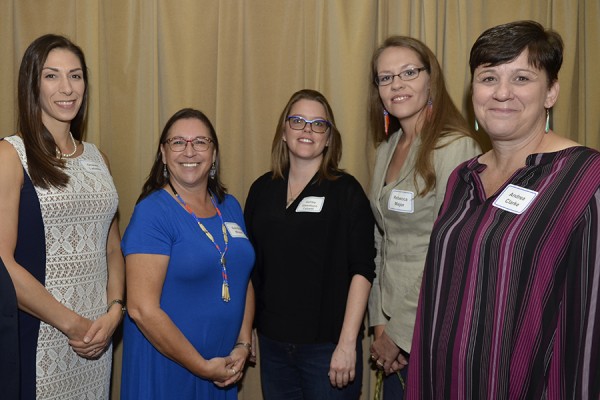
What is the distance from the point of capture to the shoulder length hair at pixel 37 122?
211 centimetres

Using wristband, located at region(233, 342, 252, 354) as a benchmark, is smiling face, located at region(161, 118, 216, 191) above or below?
above

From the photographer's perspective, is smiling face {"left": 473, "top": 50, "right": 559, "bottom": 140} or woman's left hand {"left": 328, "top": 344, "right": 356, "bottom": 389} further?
woman's left hand {"left": 328, "top": 344, "right": 356, "bottom": 389}

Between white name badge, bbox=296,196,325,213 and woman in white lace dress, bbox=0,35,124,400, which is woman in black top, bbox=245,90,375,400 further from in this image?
woman in white lace dress, bbox=0,35,124,400

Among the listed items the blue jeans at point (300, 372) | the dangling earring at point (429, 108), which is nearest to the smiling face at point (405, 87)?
the dangling earring at point (429, 108)

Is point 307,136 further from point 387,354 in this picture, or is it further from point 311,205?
point 387,354

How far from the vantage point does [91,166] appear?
2340 mm

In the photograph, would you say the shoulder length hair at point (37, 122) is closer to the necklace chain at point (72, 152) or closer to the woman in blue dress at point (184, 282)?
the necklace chain at point (72, 152)

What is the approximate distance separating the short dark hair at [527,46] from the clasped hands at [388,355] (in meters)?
1.21

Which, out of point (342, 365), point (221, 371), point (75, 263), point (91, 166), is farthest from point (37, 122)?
point (342, 365)

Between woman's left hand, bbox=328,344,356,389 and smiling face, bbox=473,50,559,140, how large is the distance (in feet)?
3.77

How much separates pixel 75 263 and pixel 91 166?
41 cm

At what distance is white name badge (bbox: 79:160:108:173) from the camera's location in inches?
91.0

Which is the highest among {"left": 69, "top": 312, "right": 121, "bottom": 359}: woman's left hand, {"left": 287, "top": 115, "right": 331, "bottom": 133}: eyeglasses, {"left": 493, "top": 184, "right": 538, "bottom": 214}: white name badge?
{"left": 287, "top": 115, "right": 331, "bottom": 133}: eyeglasses

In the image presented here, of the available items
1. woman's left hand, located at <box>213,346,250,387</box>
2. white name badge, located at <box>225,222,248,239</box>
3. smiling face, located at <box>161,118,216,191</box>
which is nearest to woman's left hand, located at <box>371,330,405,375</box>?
woman's left hand, located at <box>213,346,250,387</box>
